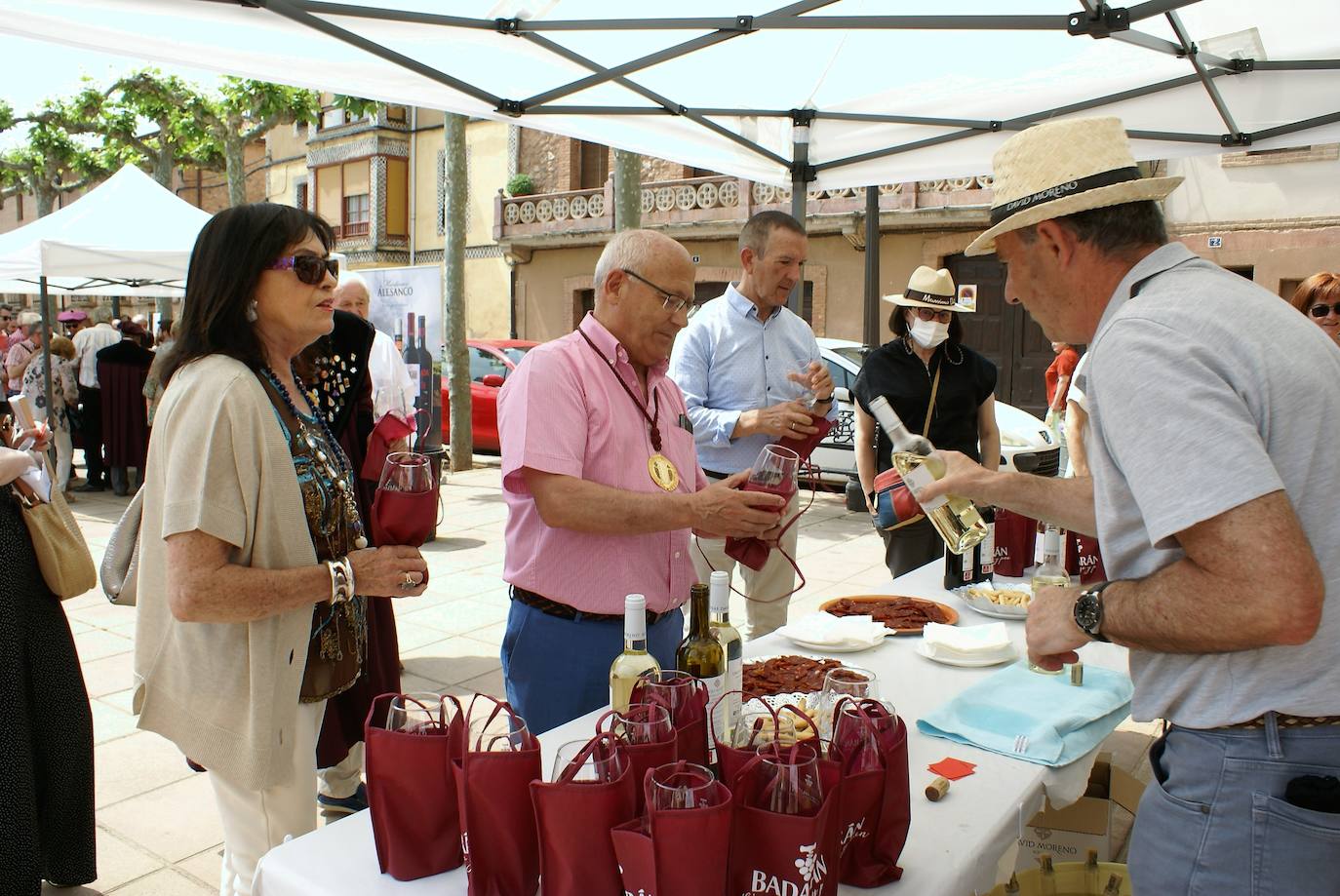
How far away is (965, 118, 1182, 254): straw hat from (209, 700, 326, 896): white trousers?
178 cm

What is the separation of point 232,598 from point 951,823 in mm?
1421

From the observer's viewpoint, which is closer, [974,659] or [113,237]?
[974,659]

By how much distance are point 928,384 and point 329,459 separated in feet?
9.75

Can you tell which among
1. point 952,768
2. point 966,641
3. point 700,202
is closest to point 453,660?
point 966,641

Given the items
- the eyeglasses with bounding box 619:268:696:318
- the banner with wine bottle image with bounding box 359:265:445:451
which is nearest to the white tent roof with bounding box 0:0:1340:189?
the eyeglasses with bounding box 619:268:696:318

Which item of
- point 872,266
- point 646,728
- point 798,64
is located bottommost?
point 646,728

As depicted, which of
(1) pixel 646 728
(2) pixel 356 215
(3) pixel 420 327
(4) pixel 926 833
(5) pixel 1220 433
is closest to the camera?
(5) pixel 1220 433

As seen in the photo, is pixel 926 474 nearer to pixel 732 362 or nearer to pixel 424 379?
pixel 732 362

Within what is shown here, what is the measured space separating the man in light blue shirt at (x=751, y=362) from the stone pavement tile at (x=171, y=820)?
209 centimetres

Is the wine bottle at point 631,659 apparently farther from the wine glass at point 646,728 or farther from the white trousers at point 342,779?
the white trousers at point 342,779

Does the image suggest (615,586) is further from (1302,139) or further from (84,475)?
(84,475)

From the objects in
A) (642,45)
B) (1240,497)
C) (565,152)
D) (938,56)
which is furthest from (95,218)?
(565,152)

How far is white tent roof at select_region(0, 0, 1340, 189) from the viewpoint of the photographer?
3.60m

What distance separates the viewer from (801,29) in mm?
3793
